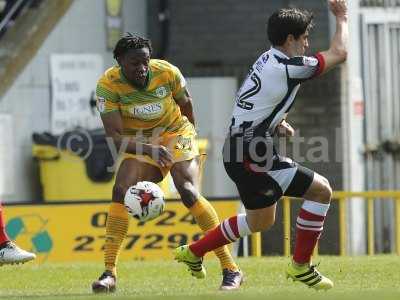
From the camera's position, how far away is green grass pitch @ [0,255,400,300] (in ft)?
33.9

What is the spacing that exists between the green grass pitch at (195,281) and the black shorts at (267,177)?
26.4 inches

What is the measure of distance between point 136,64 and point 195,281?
1930mm

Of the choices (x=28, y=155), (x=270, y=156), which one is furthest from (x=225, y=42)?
(x=270, y=156)

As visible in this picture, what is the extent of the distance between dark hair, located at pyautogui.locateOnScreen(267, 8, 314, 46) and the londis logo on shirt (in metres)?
1.31

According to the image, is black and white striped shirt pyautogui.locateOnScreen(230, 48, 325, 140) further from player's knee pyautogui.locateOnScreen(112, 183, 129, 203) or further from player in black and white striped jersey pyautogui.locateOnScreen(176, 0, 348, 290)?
player's knee pyautogui.locateOnScreen(112, 183, 129, 203)

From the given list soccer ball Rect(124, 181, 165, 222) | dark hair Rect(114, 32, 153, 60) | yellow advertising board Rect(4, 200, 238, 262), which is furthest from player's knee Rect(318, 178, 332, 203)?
yellow advertising board Rect(4, 200, 238, 262)

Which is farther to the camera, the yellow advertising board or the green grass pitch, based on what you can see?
the yellow advertising board

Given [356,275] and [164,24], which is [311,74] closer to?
[356,275]

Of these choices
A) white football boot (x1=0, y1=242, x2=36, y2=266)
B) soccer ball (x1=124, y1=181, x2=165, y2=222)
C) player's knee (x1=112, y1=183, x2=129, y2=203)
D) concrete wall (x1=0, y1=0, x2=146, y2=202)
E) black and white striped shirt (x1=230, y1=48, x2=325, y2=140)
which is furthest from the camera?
concrete wall (x1=0, y1=0, x2=146, y2=202)

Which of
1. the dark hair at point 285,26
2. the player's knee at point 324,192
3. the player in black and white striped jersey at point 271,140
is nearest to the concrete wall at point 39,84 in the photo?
the player in black and white striped jersey at point 271,140

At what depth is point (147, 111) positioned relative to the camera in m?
11.3

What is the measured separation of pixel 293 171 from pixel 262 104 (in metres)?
0.51

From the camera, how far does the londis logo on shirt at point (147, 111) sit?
37.0 feet

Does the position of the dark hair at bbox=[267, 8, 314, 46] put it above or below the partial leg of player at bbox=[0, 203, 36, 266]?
above
